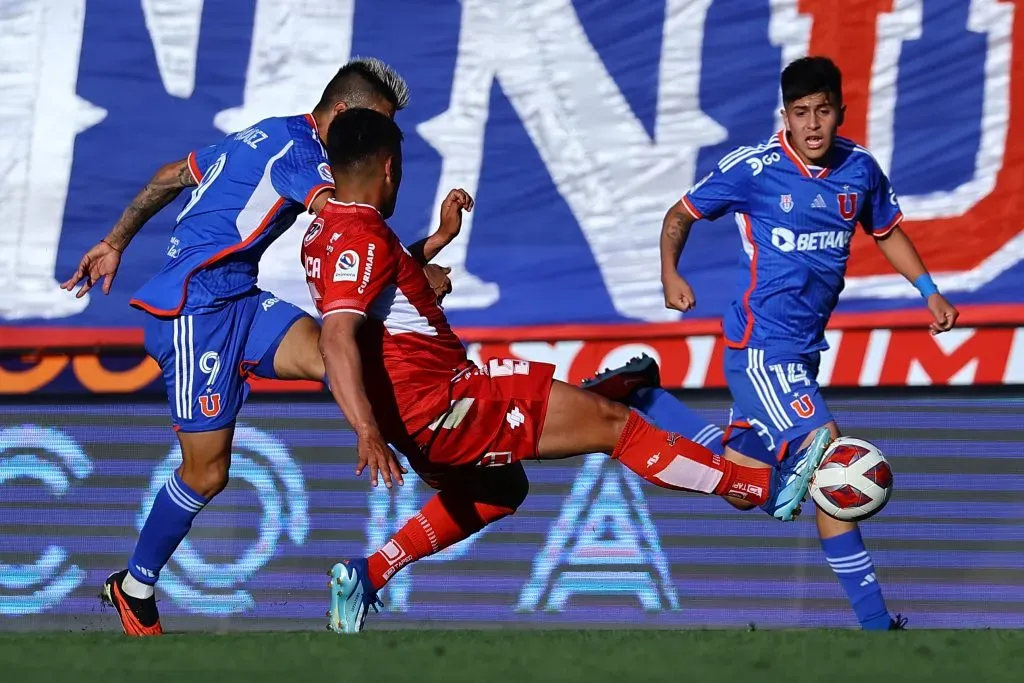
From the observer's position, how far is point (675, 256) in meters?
5.38

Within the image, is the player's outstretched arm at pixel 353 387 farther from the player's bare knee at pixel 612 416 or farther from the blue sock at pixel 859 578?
the blue sock at pixel 859 578

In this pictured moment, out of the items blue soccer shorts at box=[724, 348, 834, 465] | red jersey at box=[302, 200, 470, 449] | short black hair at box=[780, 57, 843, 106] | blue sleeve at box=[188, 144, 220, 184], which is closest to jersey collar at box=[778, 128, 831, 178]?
short black hair at box=[780, 57, 843, 106]

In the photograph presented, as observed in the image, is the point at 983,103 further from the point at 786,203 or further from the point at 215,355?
the point at 215,355

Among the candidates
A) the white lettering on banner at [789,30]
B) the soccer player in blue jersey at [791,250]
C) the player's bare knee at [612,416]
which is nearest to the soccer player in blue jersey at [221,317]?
the player's bare knee at [612,416]

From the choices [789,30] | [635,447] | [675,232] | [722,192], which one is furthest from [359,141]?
[789,30]

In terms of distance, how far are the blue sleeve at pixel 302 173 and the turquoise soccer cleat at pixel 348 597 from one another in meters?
1.25

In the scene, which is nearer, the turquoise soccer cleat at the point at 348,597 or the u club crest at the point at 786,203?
the turquoise soccer cleat at the point at 348,597

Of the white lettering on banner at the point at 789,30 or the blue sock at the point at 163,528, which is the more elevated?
the white lettering on banner at the point at 789,30

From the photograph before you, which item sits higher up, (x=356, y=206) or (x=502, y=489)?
(x=356, y=206)

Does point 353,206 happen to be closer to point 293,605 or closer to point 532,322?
point 532,322

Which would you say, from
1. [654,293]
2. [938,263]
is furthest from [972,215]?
[654,293]

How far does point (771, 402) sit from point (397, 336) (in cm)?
165

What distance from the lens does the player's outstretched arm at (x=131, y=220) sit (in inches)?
207

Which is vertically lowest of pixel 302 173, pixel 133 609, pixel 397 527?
pixel 397 527
